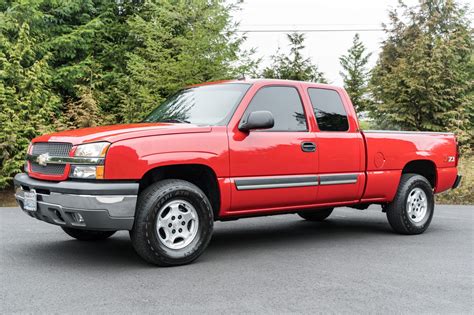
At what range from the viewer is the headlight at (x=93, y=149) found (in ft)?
16.8

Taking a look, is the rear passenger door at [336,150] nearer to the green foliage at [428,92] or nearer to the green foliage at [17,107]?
the green foliage at [17,107]

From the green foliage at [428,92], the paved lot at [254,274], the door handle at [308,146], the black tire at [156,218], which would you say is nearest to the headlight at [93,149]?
the black tire at [156,218]

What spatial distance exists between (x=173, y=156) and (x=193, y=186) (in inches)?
15.7

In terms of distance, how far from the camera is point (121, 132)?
5.32m

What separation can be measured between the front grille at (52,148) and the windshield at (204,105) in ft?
4.52

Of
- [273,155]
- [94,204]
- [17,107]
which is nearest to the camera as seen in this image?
[94,204]

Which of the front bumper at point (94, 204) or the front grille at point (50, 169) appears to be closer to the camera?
the front bumper at point (94, 204)

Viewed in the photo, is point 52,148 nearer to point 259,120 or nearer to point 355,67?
point 259,120

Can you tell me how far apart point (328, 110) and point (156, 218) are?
9.28 ft

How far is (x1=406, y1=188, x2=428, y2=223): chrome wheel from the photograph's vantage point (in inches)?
299

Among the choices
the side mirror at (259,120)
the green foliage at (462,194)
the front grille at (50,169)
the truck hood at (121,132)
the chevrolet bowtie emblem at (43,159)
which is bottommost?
the green foliage at (462,194)

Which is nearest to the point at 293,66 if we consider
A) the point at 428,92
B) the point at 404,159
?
the point at 428,92

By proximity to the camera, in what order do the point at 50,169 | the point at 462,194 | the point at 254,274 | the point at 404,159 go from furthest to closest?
the point at 462,194 → the point at 404,159 → the point at 50,169 → the point at 254,274

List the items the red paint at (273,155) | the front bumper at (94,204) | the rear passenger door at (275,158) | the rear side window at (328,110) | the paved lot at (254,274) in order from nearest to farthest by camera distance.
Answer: the paved lot at (254,274)
the front bumper at (94,204)
the red paint at (273,155)
the rear passenger door at (275,158)
the rear side window at (328,110)
